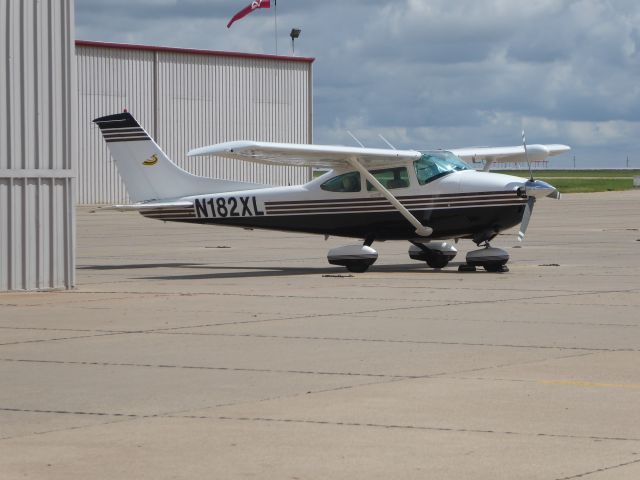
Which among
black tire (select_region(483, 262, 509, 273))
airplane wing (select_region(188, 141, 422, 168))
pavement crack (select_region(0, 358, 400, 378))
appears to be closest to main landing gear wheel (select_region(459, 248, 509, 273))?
black tire (select_region(483, 262, 509, 273))

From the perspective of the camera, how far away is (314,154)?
19875 mm

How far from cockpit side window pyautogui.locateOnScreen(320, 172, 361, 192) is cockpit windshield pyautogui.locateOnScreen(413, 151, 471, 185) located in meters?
1.01

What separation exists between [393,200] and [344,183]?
1.06 meters

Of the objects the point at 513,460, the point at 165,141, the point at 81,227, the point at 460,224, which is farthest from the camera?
the point at 165,141

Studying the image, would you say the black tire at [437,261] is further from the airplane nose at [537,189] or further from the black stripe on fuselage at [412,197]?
the airplane nose at [537,189]

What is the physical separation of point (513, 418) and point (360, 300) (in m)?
7.51

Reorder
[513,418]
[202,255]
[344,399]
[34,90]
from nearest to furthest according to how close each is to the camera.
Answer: [513,418] → [344,399] → [34,90] → [202,255]

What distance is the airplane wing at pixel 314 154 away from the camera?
1903 cm

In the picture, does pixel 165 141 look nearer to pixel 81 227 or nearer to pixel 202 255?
pixel 81 227

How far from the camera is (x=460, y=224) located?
64.5 feet

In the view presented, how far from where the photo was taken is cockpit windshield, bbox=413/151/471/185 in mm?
20000

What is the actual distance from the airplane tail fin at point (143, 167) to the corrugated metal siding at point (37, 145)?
462 cm

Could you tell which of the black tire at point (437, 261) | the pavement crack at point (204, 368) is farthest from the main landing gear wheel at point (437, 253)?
the pavement crack at point (204, 368)

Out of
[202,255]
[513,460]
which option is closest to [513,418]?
[513,460]
